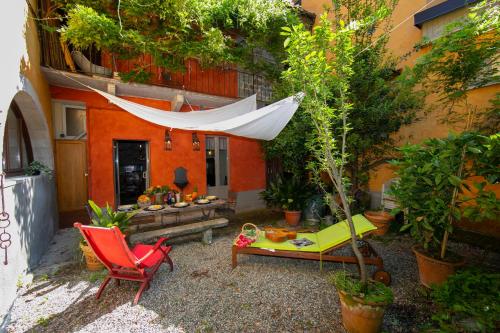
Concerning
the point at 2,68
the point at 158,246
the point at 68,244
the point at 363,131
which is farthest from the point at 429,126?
the point at 68,244

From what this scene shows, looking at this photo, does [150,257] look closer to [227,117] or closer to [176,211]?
[176,211]

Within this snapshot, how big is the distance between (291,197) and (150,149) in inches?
146

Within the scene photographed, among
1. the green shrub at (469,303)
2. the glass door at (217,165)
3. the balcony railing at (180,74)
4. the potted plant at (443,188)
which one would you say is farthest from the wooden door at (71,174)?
the green shrub at (469,303)

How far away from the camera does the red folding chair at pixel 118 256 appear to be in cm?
239

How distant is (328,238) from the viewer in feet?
10.2

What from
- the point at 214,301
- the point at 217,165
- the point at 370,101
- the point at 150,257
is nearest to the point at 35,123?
the point at 150,257

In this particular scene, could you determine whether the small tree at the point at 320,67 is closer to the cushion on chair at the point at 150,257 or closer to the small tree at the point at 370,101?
the small tree at the point at 370,101

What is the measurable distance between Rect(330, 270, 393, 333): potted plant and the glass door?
5153 mm

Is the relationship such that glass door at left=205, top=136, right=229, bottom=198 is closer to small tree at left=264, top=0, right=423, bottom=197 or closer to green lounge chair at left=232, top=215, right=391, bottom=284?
small tree at left=264, top=0, right=423, bottom=197

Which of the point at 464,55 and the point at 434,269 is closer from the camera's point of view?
the point at 434,269

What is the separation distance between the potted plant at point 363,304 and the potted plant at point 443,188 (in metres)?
0.80

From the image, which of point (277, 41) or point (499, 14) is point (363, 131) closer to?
point (499, 14)

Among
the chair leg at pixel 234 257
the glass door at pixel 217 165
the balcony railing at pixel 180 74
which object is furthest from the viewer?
the glass door at pixel 217 165

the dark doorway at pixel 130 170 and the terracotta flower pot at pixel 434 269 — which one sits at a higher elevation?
the dark doorway at pixel 130 170
